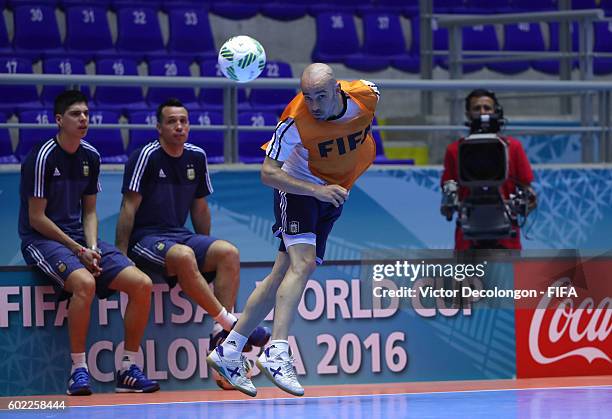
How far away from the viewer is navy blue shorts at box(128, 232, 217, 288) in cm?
805

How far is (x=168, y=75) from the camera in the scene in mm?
13156

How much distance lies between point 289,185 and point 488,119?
2.29 meters

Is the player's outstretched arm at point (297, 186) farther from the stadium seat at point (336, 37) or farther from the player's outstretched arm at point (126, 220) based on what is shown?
the stadium seat at point (336, 37)

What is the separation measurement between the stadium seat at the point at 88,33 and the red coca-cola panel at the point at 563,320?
6341mm

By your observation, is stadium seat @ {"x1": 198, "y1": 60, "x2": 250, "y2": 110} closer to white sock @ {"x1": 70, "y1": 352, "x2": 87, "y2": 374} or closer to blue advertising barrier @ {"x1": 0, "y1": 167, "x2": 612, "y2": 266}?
blue advertising barrier @ {"x1": 0, "y1": 167, "x2": 612, "y2": 266}

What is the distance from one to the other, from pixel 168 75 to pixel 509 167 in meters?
5.39

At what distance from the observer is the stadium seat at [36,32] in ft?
42.8

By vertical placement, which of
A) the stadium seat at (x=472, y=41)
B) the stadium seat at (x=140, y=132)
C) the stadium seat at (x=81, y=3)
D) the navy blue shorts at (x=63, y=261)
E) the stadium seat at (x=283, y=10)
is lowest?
the navy blue shorts at (x=63, y=261)

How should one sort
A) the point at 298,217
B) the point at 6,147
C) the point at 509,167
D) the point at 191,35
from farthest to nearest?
the point at 191,35 → the point at 6,147 → the point at 509,167 → the point at 298,217

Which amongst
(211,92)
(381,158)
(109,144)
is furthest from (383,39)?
(109,144)

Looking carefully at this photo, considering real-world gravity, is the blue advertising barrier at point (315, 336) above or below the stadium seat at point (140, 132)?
below

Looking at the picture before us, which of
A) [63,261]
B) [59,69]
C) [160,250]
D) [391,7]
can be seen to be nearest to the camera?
[63,261]

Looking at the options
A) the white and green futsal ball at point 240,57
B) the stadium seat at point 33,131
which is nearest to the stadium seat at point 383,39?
the stadium seat at point 33,131

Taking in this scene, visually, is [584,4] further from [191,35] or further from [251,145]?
[251,145]
